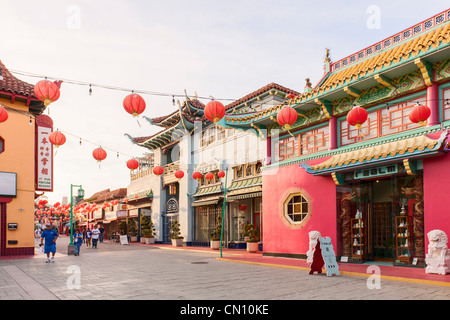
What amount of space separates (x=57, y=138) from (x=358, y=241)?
11707mm

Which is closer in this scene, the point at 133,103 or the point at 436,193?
the point at 133,103

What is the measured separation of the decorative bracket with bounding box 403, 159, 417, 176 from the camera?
38.8ft

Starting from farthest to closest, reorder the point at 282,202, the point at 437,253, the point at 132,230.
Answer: the point at 132,230 → the point at 282,202 → the point at 437,253

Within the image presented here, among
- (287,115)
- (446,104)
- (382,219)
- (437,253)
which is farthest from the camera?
(382,219)

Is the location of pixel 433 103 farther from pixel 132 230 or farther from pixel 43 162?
pixel 132 230

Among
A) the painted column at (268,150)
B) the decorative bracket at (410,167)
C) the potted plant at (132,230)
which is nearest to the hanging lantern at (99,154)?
the painted column at (268,150)

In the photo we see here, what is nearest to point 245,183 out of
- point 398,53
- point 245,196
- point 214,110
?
point 245,196

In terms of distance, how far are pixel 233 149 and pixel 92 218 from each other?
123 ft

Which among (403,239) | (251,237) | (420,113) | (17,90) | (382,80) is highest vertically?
(17,90)

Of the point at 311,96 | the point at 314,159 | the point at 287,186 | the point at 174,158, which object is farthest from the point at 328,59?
the point at 174,158

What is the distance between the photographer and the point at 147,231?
32.6m

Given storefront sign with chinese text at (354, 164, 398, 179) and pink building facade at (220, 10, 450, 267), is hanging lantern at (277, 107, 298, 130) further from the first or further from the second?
storefront sign with chinese text at (354, 164, 398, 179)

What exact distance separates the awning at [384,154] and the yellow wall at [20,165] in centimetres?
1391

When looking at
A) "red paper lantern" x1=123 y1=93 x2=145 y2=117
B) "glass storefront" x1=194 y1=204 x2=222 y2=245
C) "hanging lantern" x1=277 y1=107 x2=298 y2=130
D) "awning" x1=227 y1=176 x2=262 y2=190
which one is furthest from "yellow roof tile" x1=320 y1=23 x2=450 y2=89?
"glass storefront" x1=194 y1=204 x2=222 y2=245
